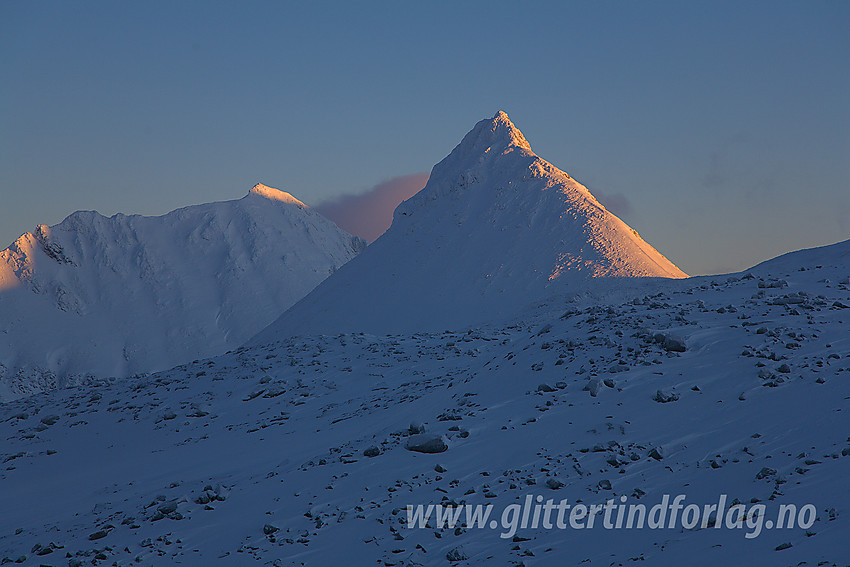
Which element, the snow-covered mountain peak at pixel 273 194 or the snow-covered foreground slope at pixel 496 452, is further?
the snow-covered mountain peak at pixel 273 194

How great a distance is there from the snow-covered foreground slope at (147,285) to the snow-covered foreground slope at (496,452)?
89026mm

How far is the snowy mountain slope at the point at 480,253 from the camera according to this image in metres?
40.6

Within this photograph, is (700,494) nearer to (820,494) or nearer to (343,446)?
(820,494)

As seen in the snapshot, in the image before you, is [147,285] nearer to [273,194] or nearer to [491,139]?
[273,194]

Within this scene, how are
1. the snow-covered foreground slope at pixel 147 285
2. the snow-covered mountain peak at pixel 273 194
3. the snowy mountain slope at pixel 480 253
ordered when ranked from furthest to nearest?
the snow-covered mountain peak at pixel 273 194 < the snow-covered foreground slope at pixel 147 285 < the snowy mountain slope at pixel 480 253

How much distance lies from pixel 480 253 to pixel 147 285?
87.6 metres

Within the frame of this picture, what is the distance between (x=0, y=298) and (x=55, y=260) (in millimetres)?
11824

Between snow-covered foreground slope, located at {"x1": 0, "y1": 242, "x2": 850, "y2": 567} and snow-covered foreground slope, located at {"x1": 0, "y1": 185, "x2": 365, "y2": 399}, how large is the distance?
292 feet

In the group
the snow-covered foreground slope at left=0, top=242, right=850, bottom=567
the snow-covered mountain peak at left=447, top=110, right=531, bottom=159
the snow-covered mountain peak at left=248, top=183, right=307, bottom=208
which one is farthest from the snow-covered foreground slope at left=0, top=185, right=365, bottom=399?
the snow-covered foreground slope at left=0, top=242, right=850, bottom=567

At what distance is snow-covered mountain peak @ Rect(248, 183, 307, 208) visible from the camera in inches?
5389

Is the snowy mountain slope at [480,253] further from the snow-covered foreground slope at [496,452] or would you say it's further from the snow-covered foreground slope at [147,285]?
the snow-covered foreground slope at [147,285]

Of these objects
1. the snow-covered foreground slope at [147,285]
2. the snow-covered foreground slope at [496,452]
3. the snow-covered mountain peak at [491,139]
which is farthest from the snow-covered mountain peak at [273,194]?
the snow-covered foreground slope at [496,452]

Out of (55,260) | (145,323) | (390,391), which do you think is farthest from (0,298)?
(390,391)

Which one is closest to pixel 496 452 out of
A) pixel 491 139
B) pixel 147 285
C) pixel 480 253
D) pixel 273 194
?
pixel 480 253
